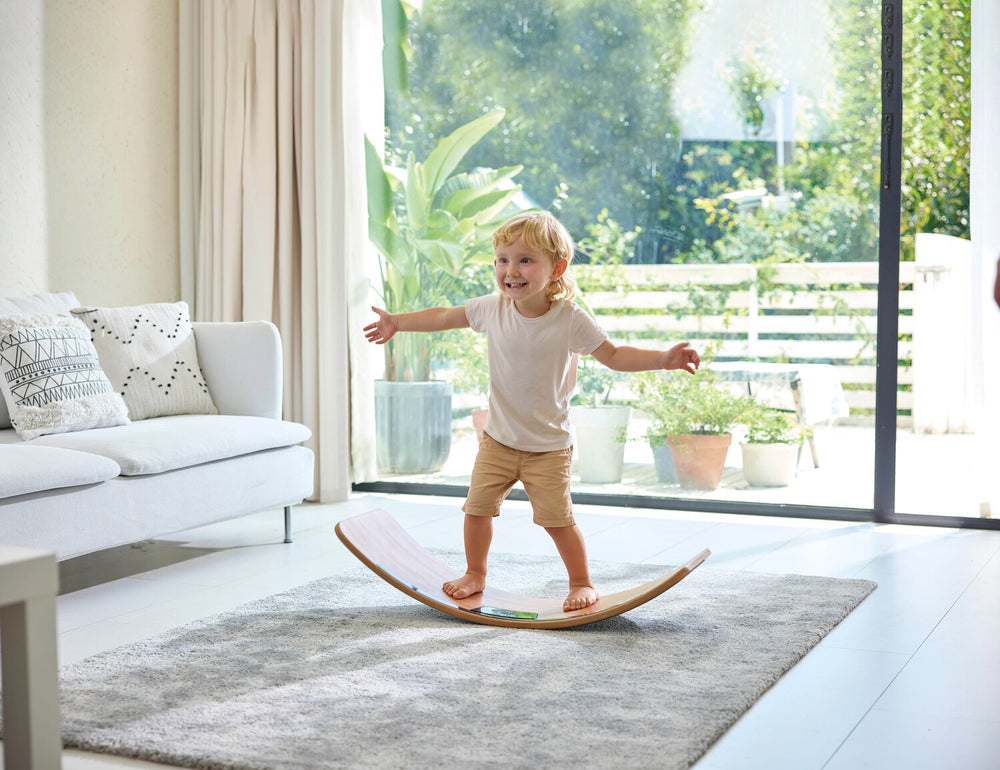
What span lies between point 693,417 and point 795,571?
1175 millimetres

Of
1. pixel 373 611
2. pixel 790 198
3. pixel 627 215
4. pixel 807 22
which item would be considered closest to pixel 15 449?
pixel 373 611

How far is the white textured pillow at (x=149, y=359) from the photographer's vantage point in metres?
3.41

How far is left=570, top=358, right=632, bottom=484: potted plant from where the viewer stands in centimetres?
429

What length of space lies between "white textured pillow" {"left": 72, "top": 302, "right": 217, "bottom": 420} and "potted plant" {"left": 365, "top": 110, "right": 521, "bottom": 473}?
1.16 m

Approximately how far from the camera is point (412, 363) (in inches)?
181

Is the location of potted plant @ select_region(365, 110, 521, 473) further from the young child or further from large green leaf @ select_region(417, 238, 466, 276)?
the young child

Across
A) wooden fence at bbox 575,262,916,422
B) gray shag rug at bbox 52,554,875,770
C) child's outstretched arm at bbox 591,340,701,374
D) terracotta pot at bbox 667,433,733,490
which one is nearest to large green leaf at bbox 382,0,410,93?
wooden fence at bbox 575,262,916,422

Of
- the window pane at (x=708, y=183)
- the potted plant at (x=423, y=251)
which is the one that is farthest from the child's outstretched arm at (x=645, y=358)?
the potted plant at (x=423, y=251)

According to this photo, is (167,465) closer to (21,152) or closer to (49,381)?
(49,381)

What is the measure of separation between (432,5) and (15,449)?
2.63 meters

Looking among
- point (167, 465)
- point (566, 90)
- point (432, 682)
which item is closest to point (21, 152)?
point (167, 465)

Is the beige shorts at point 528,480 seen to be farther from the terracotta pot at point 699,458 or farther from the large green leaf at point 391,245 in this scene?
the large green leaf at point 391,245

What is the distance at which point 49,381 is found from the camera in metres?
3.06

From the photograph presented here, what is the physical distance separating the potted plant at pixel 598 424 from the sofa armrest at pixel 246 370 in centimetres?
124
